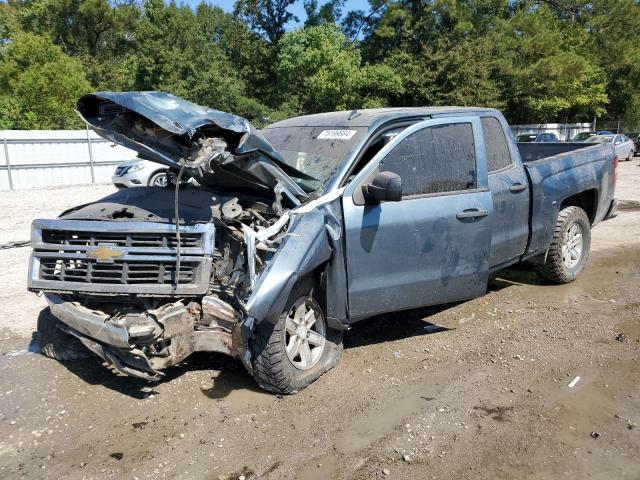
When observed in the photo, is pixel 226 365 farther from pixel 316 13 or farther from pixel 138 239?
pixel 316 13

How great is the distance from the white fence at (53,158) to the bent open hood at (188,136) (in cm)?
1525

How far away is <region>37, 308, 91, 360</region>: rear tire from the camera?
4664mm

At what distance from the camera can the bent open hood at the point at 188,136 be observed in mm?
3660

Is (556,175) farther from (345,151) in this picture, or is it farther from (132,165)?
(132,165)

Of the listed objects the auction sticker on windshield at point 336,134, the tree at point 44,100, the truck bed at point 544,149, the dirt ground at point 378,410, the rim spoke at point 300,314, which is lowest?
the dirt ground at point 378,410

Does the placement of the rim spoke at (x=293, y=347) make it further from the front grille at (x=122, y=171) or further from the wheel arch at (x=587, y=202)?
the front grille at (x=122, y=171)

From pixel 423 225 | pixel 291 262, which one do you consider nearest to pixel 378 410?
pixel 291 262

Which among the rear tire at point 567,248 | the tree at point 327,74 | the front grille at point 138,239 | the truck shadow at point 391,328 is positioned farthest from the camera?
the tree at point 327,74

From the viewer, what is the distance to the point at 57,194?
1658 centimetres

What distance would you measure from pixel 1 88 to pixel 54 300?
32885mm

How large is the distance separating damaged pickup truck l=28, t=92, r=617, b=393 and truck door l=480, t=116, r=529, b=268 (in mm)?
63

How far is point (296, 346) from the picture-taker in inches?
158

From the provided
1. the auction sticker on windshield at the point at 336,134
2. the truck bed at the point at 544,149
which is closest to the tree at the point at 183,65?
the truck bed at the point at 544,149

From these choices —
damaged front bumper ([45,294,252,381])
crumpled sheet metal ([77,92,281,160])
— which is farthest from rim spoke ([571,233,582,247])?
damaged front bumper ([45,294,252,381])
